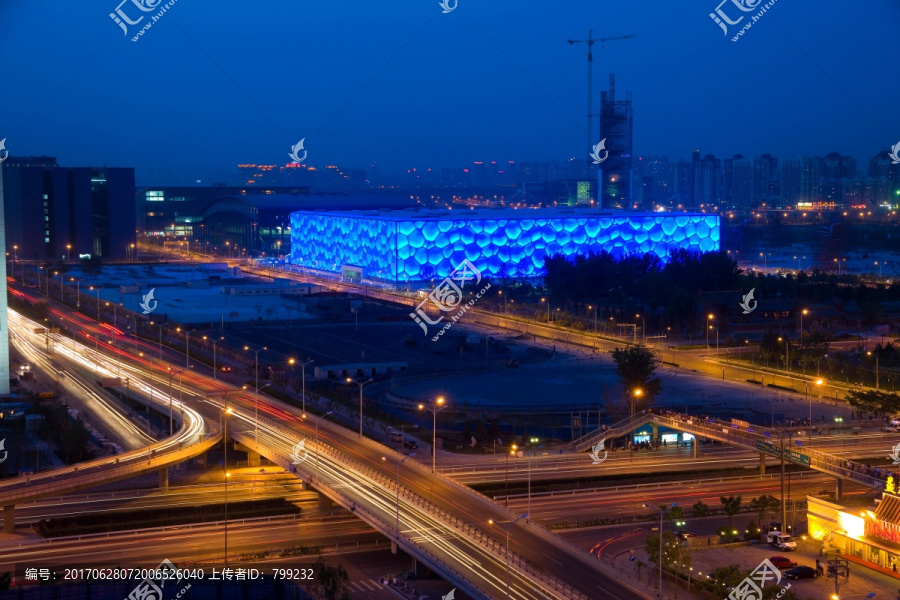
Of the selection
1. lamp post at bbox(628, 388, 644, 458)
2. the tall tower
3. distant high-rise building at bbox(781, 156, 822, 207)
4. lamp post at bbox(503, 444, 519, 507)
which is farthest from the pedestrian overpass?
distant high-rise building at bbox(781, 156, 822, 207)

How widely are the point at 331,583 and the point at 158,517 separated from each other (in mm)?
3464

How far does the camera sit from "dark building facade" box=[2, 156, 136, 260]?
43.1 meters

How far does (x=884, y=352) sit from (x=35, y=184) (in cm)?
3271

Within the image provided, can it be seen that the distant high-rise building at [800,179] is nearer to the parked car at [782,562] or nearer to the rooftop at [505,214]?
the rooftop at [505,214]

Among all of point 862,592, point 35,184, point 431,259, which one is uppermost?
point 35,184

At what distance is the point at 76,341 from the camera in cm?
2272

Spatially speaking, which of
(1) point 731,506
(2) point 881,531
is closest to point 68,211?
(1) point 731,506

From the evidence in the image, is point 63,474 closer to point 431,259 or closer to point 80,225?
point 431,259

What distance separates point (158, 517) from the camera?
11.3m

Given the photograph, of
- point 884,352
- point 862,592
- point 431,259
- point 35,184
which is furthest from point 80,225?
point 862,592

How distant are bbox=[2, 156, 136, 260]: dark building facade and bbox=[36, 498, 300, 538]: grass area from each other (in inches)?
1345

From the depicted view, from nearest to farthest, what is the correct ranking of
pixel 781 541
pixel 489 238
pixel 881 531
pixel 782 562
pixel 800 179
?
pixel 782 562
pixel 881 531
pixel 781 541
pixel 489 238
pixel 800 179

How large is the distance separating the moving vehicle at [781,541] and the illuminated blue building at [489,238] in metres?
24.9

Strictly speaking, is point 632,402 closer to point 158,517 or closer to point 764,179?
point 158,517
